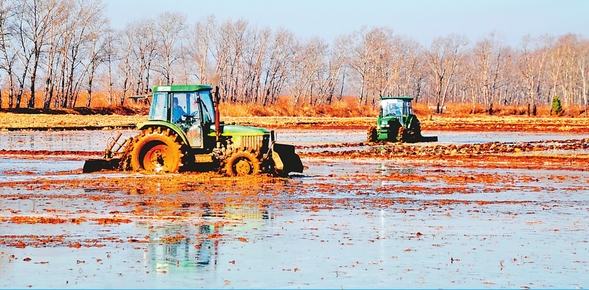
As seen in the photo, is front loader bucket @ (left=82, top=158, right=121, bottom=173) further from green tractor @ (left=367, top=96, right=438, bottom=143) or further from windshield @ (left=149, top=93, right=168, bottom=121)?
green tractor @ (left=367, top=96, right=438, bottom=143)

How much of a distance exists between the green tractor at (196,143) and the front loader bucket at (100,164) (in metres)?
0.03

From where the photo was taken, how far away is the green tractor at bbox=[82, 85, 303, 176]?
2503cm

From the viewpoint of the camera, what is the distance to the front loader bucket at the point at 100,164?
26.6 m

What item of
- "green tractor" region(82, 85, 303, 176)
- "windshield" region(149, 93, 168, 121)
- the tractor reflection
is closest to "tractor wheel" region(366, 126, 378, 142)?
"green tractor" region(82, 85, 303, 176)

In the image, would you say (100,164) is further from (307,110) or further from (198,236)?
(307,110)

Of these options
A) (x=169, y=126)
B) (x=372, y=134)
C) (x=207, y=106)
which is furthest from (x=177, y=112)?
(x=372, y=134)

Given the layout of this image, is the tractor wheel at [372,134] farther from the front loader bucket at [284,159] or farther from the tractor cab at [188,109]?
the tractor cab at [188,109]

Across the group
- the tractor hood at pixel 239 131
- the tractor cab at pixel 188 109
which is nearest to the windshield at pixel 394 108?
the tractor hood at pixel 239 131

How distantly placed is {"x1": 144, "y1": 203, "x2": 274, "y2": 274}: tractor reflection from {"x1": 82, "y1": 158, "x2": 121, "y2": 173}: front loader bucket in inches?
332

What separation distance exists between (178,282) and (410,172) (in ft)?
61.6

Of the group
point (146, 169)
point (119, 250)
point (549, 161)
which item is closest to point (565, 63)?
point (549, 161)

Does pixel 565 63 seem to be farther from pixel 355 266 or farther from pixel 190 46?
pixel 355 266

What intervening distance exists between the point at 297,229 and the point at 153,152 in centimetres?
1157

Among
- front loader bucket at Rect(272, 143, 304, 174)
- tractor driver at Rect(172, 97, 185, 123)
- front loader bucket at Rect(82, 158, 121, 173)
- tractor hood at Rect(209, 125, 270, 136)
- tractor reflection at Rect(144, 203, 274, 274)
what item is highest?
tractor driver at Rect(172, 97, 185, 123)
